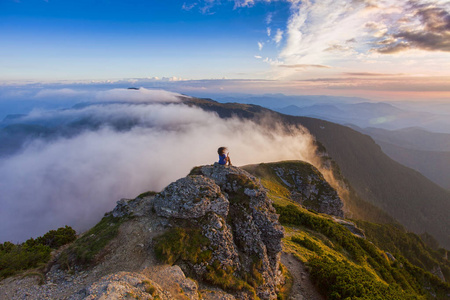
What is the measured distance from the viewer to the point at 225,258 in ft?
81.5

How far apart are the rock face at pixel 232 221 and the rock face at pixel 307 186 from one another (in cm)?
8990

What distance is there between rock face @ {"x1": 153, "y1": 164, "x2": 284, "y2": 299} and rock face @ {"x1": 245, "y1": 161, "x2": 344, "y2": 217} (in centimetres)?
8990

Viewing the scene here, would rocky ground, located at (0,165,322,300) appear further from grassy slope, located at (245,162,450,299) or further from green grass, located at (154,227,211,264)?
grassy slope, located at (245,162,450,299)

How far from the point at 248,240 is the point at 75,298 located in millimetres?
19691

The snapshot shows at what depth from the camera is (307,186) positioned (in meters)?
127

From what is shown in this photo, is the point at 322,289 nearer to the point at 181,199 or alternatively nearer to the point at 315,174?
the point at 181,199

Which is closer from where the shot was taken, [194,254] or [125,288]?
[125,288]

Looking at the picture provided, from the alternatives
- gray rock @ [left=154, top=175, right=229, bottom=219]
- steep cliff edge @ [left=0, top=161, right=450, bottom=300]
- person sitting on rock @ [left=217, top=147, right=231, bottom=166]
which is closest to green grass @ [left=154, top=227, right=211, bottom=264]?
steep cliff edge @ [left=0, top=161, right=450, bottom=300]

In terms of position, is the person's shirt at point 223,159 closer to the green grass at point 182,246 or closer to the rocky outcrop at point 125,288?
the green grass at point 182,246

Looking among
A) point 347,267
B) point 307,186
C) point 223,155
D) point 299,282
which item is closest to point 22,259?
point 223,155

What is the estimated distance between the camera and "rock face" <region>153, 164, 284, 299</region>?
2523cm

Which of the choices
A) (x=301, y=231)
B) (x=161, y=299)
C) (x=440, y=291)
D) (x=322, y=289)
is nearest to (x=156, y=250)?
(x=161, y=299)

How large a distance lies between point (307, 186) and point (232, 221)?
111 meters

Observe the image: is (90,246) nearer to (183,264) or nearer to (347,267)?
(183,264)
